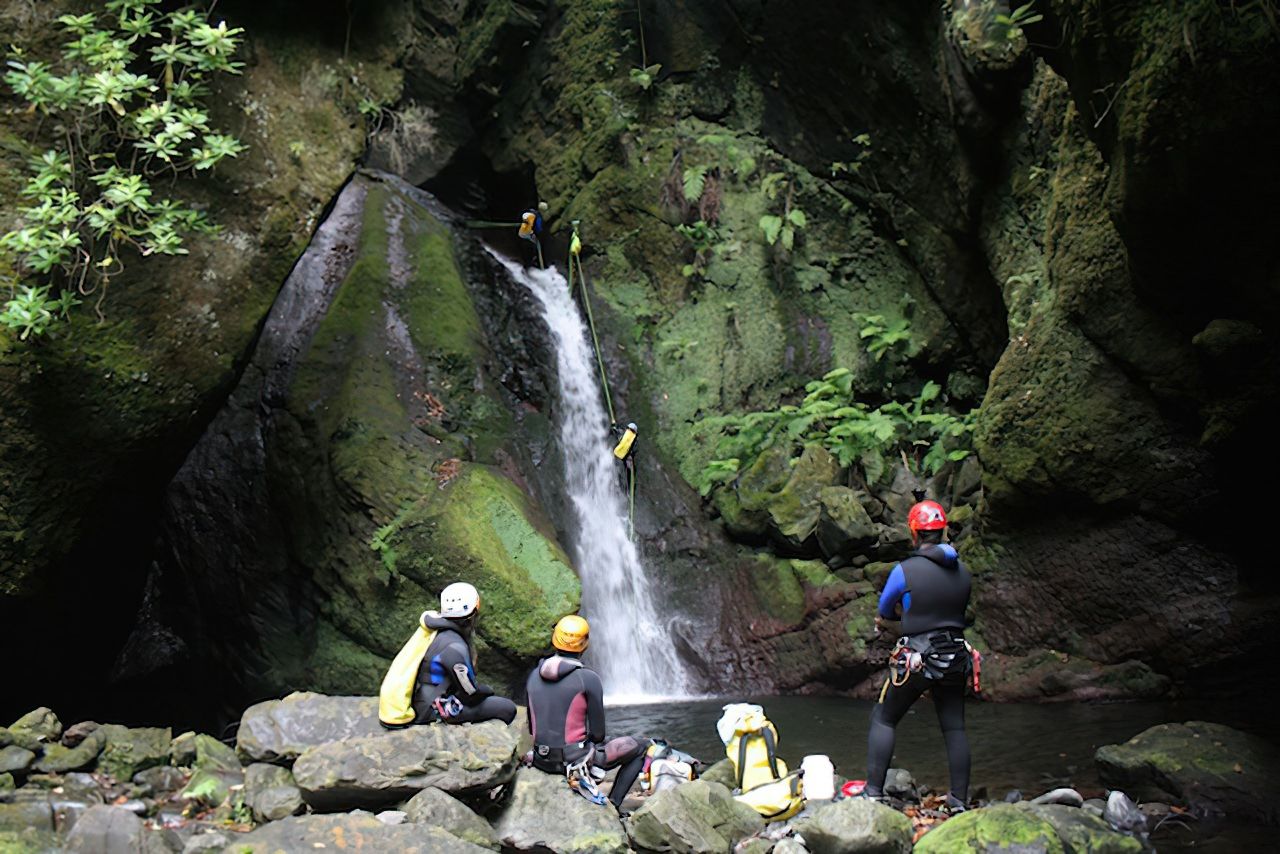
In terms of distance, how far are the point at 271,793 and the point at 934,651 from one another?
411cm

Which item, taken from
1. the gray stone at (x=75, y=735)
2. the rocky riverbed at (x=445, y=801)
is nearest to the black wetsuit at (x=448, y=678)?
the rocky riverbed at (x=445, y=801)

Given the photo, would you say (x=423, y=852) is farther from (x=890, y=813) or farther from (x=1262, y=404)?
(x=1262, y=404)

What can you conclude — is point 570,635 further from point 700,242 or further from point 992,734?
point 700,242

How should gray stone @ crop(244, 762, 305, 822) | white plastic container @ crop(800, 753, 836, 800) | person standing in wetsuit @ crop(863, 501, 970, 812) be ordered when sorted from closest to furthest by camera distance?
person standing in wetsuit @ crop(863, 501, 970, 812), gray stone @ crop(244, 762, 305, 822), white plastic container @ crop(800, 753, 836, 800)

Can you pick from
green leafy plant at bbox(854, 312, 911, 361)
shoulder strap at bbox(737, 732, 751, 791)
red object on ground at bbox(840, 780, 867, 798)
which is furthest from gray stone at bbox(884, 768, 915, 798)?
green leafy plant at bbox(854, 312, 911, 361)

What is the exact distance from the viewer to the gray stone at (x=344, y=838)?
466cm

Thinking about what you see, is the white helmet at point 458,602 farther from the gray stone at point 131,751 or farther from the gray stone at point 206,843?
the gray stone at point 131,751

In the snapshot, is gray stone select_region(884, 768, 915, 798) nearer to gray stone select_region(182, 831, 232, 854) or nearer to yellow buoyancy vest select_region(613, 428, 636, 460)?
gray stone select_region(182, 831, 232, 854)

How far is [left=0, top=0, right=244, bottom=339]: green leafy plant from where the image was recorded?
708cm

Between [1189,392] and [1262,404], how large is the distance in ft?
1.81

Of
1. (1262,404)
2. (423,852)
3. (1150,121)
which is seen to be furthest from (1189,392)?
(423,852)

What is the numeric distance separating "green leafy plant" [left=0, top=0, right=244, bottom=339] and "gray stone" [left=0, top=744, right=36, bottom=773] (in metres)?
3.00

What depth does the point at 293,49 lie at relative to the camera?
978cm

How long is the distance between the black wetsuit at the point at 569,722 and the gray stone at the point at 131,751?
2823 mm
